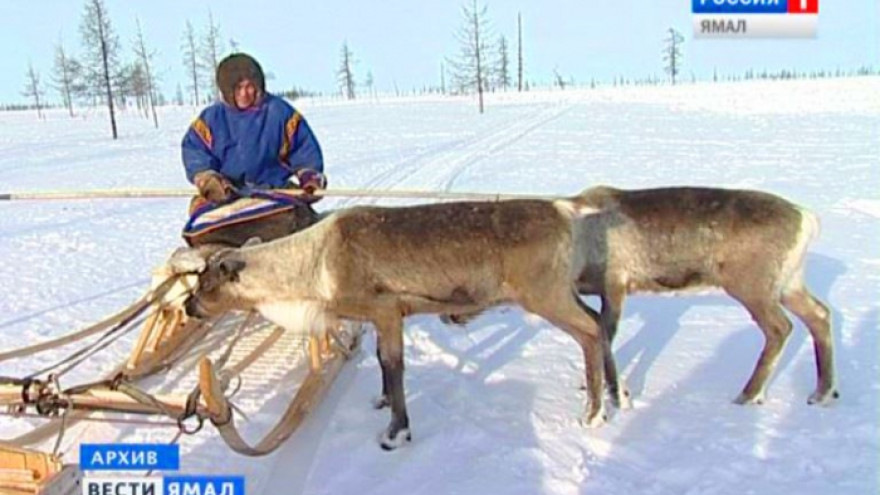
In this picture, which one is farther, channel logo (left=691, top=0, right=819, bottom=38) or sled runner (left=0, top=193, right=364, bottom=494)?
channel logo (left=691, top=0, right=819, bottom=38)

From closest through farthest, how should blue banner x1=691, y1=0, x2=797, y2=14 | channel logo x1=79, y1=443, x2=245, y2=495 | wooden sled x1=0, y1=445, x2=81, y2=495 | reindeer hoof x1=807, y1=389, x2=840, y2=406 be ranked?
wooden sled x1=0, y1=445, x2=81, y2=495 < channel logo x1=79, y1=443, x2=245, y2=495 < reindeer hoof x1=807, y1=389, x2=840, y2=406 < blue banner x1=691, y1=0, x2=797, y2=14

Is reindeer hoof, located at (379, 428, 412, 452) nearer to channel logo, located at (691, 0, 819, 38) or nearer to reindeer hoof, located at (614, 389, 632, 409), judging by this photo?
reindeer hoof, located at (614, 389, 632, 409)

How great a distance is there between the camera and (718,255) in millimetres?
4785

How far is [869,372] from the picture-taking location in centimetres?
514

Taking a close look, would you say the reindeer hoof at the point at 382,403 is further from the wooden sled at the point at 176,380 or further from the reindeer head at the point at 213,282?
the reindeer head at the point at 213,282

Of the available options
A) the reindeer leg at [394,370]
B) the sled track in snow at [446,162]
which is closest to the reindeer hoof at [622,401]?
the reindeer leg at [394,370]

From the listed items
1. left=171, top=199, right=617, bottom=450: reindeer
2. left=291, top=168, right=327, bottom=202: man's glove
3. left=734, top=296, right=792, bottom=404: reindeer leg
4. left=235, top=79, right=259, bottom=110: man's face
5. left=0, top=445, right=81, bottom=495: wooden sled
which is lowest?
left=734, top=296, right=792, bottom=404: reindeer leg

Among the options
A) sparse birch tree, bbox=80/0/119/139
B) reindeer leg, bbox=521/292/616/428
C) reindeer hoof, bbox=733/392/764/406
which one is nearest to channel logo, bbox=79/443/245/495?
reindeer leg, bbox=521/292/616/428

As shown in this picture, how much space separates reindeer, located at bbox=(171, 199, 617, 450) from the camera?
439cm

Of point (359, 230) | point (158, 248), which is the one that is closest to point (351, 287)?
point (359, 230)

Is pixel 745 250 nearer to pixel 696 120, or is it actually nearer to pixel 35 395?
pixel 35 395

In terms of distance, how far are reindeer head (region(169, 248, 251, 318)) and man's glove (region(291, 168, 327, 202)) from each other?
101 cm

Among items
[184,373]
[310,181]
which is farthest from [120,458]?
[310,181]

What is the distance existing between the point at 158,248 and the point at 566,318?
7.51 meters
